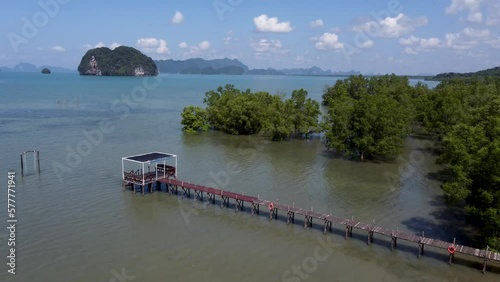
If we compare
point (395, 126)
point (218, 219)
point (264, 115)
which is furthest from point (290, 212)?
point (264, 115)

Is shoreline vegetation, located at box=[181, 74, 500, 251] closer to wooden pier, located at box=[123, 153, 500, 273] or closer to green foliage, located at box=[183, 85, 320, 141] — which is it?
green foliage, located at box=[183, 85, 320, 141]

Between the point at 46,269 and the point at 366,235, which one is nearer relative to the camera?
the point at 46,269

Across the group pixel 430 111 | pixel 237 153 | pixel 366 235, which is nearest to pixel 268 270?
pixel 366 235

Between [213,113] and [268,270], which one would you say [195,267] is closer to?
[268,270]

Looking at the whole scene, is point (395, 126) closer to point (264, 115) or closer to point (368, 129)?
point (368, 129)

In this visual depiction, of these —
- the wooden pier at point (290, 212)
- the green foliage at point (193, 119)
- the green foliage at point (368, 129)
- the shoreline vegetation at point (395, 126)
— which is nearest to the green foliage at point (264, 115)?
the shoreline vegetation at point (395, 126)

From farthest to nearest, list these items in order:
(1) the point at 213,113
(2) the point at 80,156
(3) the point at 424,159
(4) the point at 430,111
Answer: (1) the point at 213,113 → (4) the point at 430,111 → (3) the point at 424,159 → (2) the point at 80,156

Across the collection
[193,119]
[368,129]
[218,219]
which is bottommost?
[218,219]
